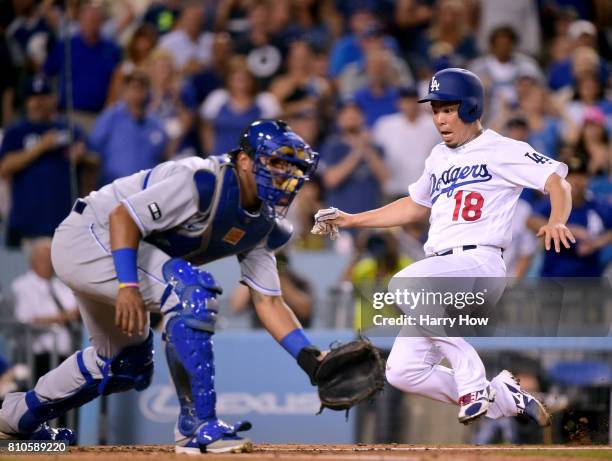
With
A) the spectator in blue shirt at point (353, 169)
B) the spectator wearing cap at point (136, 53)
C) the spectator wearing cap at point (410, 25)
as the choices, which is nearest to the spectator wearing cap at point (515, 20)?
the spectator wearing cap at point (410, 25)

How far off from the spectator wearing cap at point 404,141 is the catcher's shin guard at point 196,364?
5.09 m

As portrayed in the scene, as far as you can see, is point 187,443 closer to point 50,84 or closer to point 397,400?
point 397,400

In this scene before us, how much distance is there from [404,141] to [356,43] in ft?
5.23

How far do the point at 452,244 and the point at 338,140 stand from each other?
4.81m

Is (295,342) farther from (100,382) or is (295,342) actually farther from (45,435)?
(45,435)

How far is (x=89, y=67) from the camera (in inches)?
457

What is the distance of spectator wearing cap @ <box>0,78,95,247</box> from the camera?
9227 millimetres

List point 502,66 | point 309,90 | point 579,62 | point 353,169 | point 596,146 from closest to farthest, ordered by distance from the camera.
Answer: point 596,146
point 353,169
point 579,62
point 309,90
point 502,66

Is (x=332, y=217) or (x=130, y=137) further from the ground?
(x=130, y=137)

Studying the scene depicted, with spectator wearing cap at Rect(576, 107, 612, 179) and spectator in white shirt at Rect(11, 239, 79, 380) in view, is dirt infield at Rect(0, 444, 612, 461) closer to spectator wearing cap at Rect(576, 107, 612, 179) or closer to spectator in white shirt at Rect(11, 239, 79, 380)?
spectator in white shirt at Rect(11, 239, 79, 380)

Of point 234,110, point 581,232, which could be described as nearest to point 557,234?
point 581,232

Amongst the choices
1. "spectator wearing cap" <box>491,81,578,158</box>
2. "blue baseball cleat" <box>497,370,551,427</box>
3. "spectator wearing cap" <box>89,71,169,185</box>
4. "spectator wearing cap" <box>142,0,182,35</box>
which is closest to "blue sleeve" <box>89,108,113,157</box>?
"spectator wearing cap" <box>89,71,169,185</box>

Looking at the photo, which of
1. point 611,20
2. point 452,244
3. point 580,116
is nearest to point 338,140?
point 580,116

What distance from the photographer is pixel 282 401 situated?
9.05m
